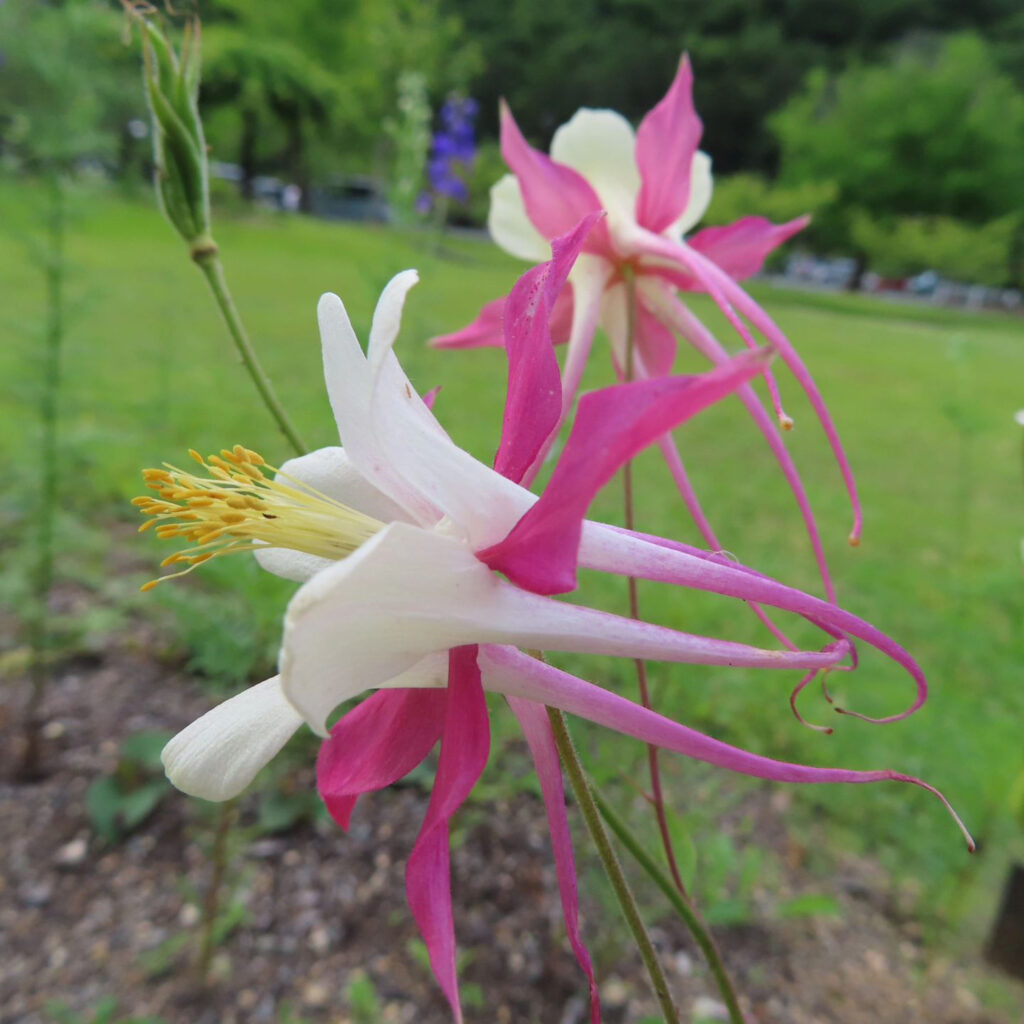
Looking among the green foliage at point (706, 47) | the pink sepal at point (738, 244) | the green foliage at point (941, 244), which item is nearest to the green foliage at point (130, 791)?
the pink sepal at point (738, 244)

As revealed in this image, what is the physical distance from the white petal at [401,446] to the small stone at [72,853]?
55.1 inches

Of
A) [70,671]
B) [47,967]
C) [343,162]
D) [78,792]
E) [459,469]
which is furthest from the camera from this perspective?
[343,162]

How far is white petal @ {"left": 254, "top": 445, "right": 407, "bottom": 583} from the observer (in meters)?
0.38


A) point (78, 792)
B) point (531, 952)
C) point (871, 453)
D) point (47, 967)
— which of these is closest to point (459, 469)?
point (531, 952)

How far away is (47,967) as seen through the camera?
126 centimetres

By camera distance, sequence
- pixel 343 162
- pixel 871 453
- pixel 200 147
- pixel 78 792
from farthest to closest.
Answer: pixel 343 162 < pixel 871 453 < pixel 78 792 < pixel 200 147

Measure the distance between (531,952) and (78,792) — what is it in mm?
860

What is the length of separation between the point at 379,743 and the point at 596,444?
163 mm

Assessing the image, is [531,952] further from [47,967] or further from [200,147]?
[200,147]

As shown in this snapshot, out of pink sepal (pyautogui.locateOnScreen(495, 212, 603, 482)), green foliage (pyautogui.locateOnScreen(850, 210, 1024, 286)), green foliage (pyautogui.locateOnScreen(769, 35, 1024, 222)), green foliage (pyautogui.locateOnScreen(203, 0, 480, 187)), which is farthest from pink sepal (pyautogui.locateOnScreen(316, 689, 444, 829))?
green foliage (pyautogui.locateOnScreen(769, 35, 1024, 222))

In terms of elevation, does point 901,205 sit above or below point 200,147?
above

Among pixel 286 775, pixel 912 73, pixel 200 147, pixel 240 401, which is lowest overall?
pixel 286 775

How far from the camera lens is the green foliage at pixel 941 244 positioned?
47.5ft

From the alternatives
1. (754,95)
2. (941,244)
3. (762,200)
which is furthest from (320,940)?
(754,95)
